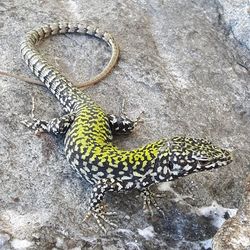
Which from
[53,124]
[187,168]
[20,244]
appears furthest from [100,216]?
[53,124]

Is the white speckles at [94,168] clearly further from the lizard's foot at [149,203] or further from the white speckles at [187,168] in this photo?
the white speckles at [187,168]

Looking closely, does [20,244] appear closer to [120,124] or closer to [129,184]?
[129,184]

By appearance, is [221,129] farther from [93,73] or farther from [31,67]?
[31,67]

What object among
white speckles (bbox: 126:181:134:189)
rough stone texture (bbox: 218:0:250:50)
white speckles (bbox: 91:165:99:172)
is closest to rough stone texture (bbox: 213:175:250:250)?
white speckles (bbox: 126:181:134:189)

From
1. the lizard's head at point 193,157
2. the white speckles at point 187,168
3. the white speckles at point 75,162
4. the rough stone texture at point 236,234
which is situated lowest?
the white speckles at point 75,162

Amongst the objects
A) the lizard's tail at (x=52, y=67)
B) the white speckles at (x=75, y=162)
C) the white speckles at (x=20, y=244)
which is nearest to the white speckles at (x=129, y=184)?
the white speckles at (x=75, y=162)
